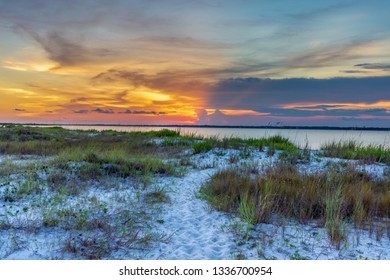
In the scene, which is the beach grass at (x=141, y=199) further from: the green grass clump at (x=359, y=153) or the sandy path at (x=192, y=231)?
the green grass clump at (x=359, y=153)

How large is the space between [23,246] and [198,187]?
4950 mm

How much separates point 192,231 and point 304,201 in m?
2.72

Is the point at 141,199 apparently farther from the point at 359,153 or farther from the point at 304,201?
the point at 359,153

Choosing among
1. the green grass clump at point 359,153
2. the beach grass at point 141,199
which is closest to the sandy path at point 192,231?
the beach grass at point 141,199

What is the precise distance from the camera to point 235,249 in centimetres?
495

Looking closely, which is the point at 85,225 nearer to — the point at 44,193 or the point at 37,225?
the point at 37,225

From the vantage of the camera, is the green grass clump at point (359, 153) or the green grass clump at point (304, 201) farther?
the green grass clump at point (359, 153)

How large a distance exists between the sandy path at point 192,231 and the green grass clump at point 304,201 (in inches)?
16.5

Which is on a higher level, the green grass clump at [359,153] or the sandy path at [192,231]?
the green grass clump at [359,153]

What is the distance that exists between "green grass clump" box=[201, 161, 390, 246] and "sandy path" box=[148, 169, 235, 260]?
0.42m

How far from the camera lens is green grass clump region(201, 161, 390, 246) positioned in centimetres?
600

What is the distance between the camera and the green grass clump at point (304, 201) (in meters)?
6.00

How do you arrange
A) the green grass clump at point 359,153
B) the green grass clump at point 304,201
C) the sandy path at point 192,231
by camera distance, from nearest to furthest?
the sandy path at point 192,231
the green grass clump at point 304,201
the green grass clump at point 359,153

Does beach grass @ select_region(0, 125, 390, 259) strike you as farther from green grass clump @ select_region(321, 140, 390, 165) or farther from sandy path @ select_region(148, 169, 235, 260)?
green grass clump @ select_region(321, 140, 390, 165)
